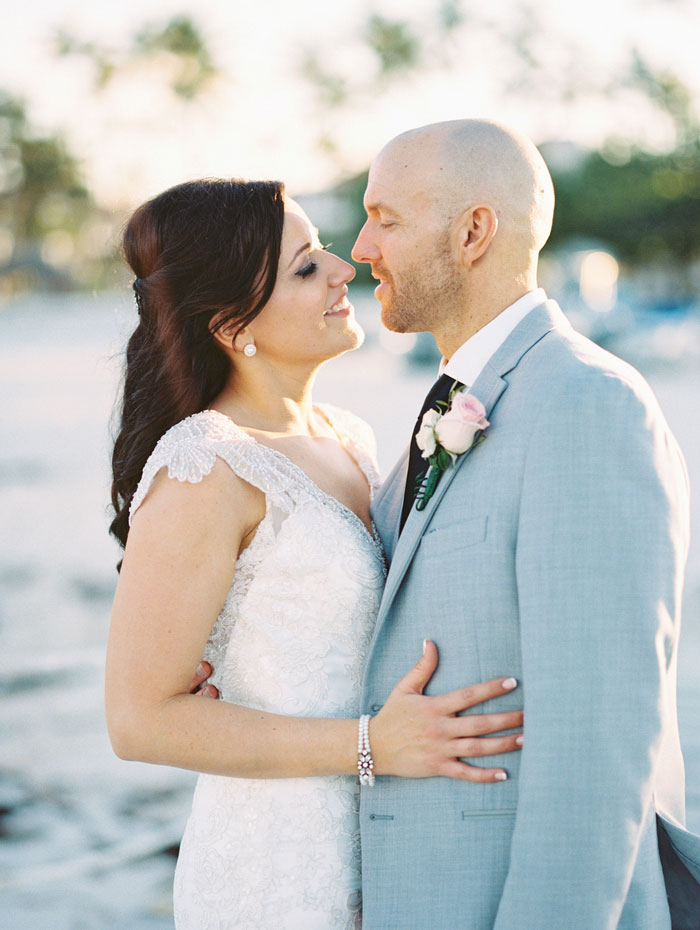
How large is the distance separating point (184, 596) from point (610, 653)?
3.27ft

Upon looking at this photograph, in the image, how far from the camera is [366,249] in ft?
9.84

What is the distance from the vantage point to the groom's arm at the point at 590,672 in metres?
2.21

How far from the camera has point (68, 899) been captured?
16.3 feet

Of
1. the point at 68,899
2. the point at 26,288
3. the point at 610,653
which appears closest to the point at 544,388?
the point at 610,653

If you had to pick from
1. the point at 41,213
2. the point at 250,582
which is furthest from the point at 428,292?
the point at 41,213

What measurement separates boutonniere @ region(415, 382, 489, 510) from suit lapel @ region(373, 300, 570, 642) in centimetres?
2

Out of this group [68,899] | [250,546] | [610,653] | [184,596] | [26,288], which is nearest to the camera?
[610,653]

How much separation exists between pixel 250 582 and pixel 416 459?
0.53m

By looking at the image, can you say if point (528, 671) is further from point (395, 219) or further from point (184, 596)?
point (395, 219)

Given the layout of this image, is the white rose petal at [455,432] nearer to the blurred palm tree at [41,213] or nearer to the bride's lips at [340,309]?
the bride's lips at [340,309]

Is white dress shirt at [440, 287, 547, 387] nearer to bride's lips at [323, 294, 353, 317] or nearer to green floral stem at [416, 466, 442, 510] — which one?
green floral stem at [416, 466, 442, 510]

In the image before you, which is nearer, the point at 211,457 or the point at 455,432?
the point at 455,432

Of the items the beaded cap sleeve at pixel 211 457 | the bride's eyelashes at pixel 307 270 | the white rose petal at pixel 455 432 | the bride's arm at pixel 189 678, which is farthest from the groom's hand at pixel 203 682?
the bride's eyelashes at pixel 307 270

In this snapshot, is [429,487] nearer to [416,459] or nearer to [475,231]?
[416,459]
